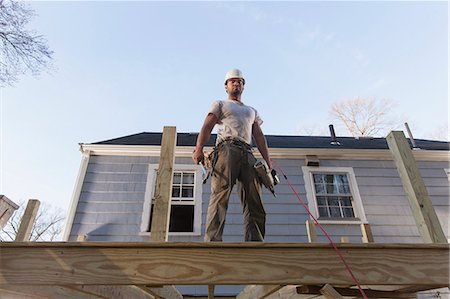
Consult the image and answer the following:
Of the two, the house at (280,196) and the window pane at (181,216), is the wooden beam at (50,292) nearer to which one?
the house at (280,196)

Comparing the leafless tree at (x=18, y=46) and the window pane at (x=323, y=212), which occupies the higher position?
the leafless tree at (x=18, y=46)

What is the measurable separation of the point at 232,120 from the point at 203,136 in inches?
12.5

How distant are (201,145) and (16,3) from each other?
7.17m

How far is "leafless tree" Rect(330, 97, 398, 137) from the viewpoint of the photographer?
14.1 metres

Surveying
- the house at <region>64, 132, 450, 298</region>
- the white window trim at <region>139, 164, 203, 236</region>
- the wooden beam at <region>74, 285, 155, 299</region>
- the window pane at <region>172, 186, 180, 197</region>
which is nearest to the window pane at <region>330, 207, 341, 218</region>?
the house at <region>64, 132, 450, 298</region>

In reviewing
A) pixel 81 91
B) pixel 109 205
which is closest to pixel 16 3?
pixel 81 91

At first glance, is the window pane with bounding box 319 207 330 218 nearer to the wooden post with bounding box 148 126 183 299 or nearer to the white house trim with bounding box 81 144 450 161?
the white house trim with bounding box 81 144 450 161

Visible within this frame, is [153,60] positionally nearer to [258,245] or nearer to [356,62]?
[356,62]

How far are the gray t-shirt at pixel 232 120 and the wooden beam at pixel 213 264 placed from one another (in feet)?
3.66

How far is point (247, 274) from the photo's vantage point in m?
1.41

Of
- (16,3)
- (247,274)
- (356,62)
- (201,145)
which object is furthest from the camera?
(356,62)

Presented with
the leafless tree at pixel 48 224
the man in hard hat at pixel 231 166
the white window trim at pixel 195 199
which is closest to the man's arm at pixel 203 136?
the man in hard hat at pixel 231 166

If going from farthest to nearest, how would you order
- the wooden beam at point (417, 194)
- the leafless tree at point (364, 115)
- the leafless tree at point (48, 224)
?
1. the leafless tree at point (48, 224)
2. the leafless tree at point (364, 115)
3. the wooden beam at point (417, 194)

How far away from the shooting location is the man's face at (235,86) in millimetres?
2600
